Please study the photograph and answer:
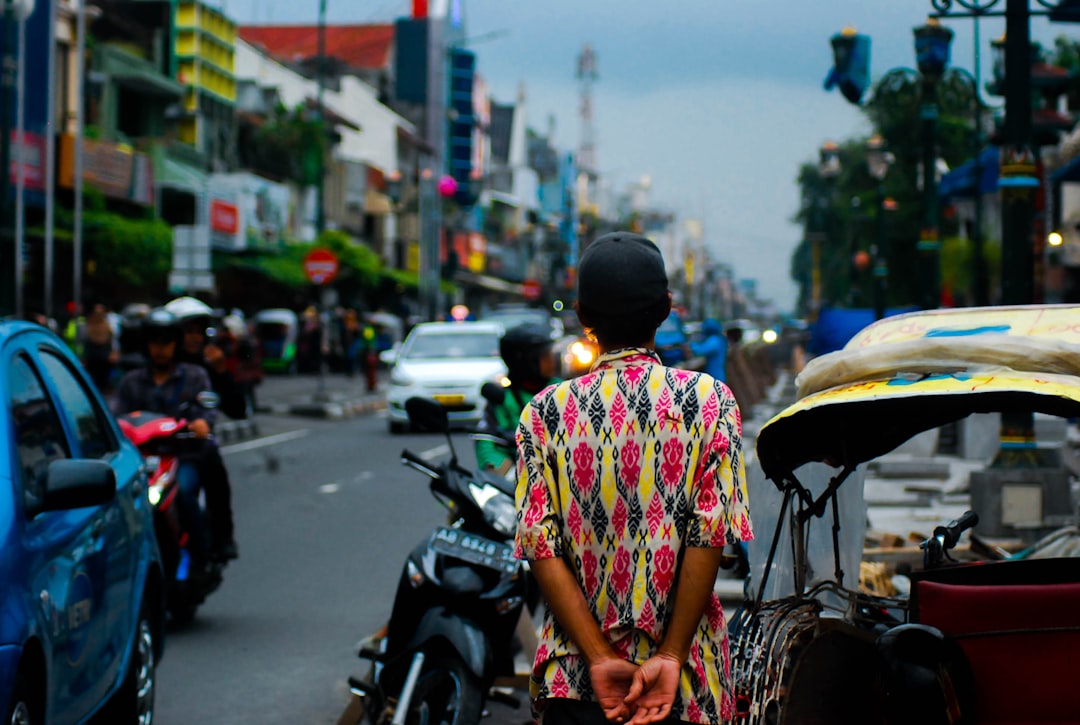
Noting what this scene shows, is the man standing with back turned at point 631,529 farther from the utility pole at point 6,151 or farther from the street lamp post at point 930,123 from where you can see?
the utility pole at point 6,151

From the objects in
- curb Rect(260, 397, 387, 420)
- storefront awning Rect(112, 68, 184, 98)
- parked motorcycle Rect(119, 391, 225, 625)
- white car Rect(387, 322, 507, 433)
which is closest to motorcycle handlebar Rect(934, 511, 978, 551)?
parked motorcycle Rect(119, 391, 225, 625)

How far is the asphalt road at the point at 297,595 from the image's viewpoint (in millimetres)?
7578

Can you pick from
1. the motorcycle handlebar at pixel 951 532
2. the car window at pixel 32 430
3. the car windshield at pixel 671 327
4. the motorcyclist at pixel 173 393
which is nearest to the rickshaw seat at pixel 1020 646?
the motorcycle handlebar at pixel 951 532

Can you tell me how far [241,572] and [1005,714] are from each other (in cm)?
813

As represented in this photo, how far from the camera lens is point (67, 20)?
39.8 m

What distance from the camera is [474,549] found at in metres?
5.79

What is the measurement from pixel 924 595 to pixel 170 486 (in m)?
5.56

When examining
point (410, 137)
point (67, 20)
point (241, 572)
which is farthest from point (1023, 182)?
point (410, 137)

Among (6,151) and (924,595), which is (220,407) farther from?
(6,151)

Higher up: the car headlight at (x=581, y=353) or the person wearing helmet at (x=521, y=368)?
the person wearing helmet at (x=521, y=368)

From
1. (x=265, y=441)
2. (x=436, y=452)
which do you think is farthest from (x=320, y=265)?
(x=436, y=452)

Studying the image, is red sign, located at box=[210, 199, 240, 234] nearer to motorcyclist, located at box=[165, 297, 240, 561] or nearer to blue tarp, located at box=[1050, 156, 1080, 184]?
blue tarp, located at box=[1050, 156, 1080, 184]

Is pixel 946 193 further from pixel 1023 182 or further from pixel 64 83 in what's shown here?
pixel 64 83

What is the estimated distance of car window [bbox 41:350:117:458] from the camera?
611cm
